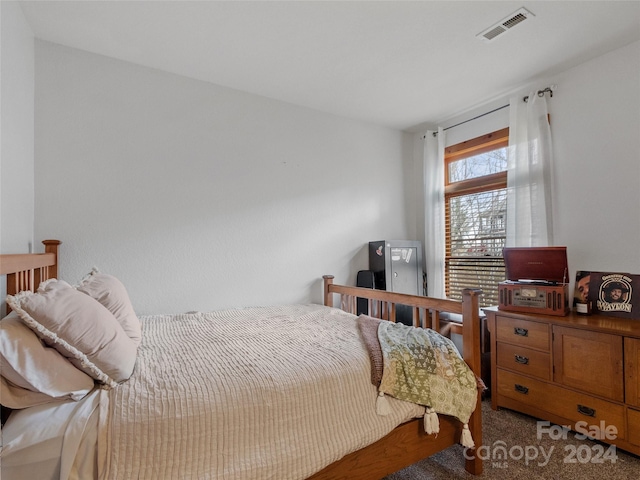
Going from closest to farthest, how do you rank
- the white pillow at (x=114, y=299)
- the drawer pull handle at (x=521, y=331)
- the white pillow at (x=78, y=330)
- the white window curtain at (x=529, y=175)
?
1. the white pillow at (x=78, y=330)
2. the white pillow at (x=114, y=299)
3. the drawer pull handle at (x=521, y=331)
4. the white window curtain at (x=529, y=175)

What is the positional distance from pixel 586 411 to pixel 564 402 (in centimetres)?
10

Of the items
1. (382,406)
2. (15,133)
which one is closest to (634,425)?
(382,406)

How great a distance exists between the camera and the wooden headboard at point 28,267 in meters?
1.17

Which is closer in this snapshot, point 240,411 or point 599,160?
point 240,411

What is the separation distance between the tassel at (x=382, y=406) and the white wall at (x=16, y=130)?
1.78 m

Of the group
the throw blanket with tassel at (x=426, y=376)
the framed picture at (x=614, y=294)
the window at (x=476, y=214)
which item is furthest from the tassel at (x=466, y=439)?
the window at (x=476, y=214)

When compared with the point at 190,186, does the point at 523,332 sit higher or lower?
lower

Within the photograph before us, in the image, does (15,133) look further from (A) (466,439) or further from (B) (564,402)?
(B) (564,402)

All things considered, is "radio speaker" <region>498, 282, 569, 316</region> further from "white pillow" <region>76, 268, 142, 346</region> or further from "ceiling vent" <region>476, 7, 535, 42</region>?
"white pillow" <region>76, 268, 142, 346</region>

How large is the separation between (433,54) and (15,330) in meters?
Result: 2.56

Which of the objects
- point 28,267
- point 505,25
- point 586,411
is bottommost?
point 586,411

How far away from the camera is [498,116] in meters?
2.84

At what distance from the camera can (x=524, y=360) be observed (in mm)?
2051

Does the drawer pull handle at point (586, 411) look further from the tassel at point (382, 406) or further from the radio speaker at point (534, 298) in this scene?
the tassel at point (382, 406)
